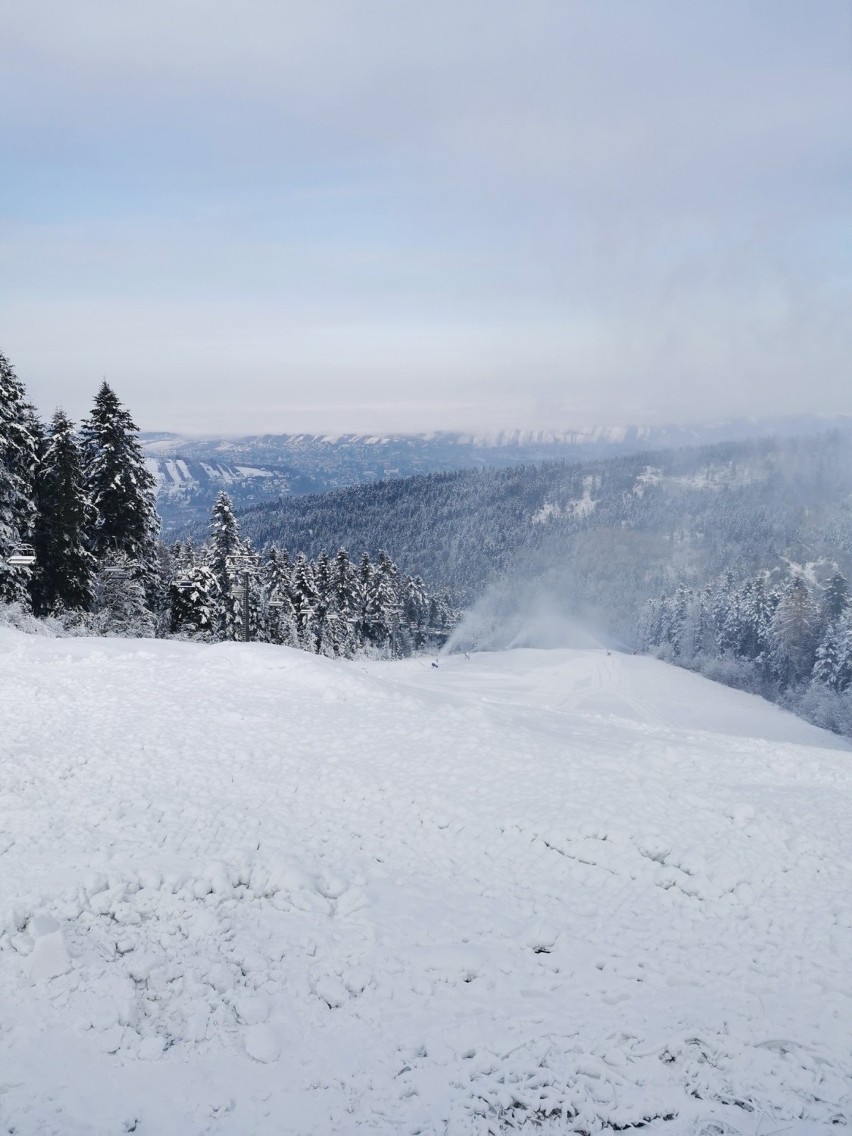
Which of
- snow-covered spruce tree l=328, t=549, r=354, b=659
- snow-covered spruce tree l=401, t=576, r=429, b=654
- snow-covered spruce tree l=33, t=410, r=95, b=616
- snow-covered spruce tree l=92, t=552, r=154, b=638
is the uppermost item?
snow-covered spruce tree l=33, t=410, r=95, b=616

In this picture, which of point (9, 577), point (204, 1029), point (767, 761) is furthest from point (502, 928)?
point (9, 577)

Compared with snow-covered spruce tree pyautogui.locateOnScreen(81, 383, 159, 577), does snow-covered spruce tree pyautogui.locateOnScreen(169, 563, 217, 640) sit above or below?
below

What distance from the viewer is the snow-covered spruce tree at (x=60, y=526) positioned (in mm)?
28094

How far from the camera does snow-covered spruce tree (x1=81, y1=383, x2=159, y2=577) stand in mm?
30484

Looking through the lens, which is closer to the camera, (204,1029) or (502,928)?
(204,1029)

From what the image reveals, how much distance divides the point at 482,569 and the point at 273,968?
178628mm

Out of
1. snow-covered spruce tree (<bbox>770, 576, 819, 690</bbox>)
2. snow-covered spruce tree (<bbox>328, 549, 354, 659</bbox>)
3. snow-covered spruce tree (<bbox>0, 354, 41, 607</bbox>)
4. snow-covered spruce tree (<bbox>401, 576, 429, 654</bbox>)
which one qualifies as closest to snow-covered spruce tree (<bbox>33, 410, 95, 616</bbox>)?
snow-covered spruce tree (<bbox>0, 354, 41, 607</bbox>)

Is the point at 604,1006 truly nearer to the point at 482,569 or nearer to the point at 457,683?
the point at 457,683

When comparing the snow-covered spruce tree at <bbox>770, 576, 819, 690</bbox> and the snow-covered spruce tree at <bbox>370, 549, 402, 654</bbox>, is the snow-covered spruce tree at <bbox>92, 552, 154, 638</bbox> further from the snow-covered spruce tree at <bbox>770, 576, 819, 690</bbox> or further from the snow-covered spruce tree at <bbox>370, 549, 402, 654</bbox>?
the snow-covered spruce tree at <bbox>770, 576, 819, 690</bbox>

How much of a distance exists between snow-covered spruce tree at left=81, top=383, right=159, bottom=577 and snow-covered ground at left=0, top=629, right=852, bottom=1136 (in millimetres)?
19587

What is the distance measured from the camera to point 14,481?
82.1 feet

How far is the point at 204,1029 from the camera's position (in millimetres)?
6156

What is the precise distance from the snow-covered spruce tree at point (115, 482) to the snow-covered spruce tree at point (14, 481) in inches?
132

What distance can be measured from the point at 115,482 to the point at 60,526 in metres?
3.83
